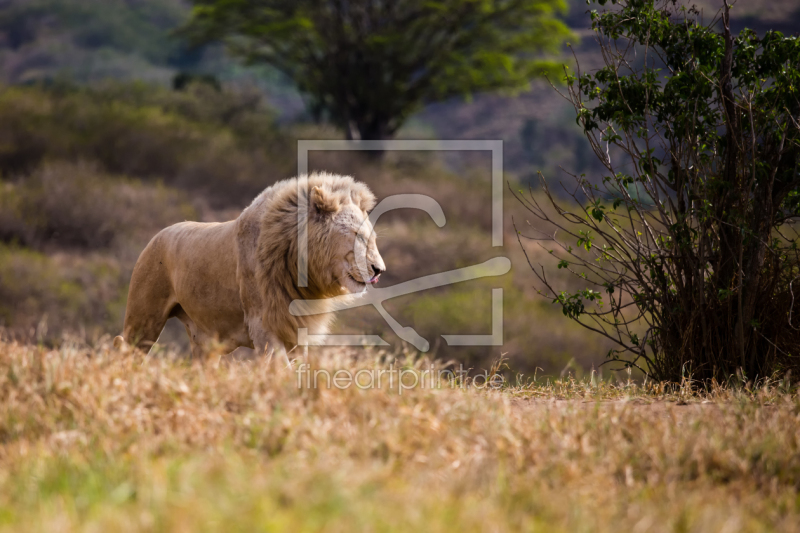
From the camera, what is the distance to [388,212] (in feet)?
80.7

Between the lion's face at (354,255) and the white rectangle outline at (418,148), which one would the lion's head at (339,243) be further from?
the white rectangle outline at (418,148)

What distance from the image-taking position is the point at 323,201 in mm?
5988

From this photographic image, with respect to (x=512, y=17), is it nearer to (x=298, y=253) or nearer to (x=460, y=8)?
(x=460, y=8)

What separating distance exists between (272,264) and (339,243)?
541 mm

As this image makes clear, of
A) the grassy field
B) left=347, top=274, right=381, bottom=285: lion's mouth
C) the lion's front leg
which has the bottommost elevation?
the lion's front leg

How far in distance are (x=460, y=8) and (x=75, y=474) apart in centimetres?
2597

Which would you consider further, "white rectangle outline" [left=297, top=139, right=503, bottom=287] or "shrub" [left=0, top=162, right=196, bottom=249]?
"white rectangle outline" [left=297, top=139, right=503, bottom=287]

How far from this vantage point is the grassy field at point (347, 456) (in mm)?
2725

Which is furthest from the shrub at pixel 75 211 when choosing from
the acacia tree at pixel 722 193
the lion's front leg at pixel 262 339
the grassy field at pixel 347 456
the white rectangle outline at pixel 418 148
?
the grassy field at pixel 347 456

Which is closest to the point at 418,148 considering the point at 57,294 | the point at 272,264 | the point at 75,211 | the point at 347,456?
the point at 75,211

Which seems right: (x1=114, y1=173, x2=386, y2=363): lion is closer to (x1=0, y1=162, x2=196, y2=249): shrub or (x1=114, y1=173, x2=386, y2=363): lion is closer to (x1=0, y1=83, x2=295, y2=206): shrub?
(x1=0, y1=162, x2=196, y2=249): shrub

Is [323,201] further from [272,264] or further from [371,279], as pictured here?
[371,279]

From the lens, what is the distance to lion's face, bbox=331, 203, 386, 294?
5.82 m

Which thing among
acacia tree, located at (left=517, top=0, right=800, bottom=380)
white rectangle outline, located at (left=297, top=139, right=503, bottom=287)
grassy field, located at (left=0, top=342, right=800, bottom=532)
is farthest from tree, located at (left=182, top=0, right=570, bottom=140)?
grassy field, located at (left=0, top=342, right=800, bottom=532)
